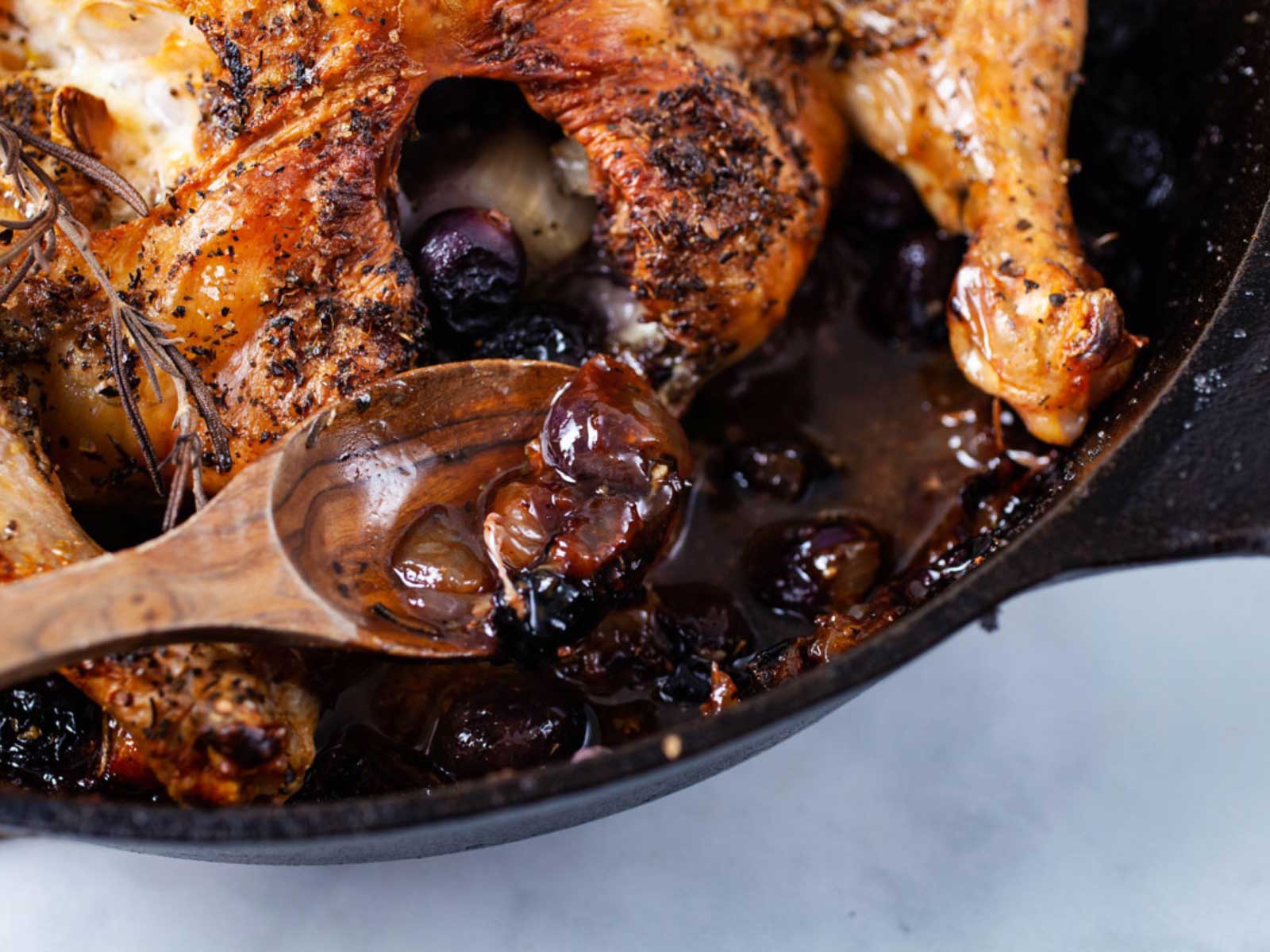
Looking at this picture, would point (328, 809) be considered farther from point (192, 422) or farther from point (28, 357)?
point (28, 357)

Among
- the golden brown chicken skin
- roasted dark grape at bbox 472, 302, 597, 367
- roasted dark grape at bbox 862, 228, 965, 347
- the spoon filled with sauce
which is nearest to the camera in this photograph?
the spoon filled with sauce

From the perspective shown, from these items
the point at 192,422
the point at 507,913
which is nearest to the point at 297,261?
the point at 192,422

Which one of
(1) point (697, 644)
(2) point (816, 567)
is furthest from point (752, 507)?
(1) point (697, 644)

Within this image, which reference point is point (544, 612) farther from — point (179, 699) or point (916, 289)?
point (916, 289)

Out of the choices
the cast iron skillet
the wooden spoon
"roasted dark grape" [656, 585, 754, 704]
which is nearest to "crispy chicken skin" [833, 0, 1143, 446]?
the cast iron skillet

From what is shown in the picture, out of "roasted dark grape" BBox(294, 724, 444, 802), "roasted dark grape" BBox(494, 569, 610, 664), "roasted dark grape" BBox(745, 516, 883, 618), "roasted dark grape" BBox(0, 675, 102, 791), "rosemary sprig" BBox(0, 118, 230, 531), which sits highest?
"rosemary sprig" BBox(0, 118, 230, 531)

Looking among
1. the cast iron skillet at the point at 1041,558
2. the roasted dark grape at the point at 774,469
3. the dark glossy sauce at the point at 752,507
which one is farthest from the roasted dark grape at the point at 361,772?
the roasted dark grape at the point at 774,469

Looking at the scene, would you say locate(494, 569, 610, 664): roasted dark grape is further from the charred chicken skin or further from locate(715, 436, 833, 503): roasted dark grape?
locate(715, 436, 833, 503): roasted dark grape
